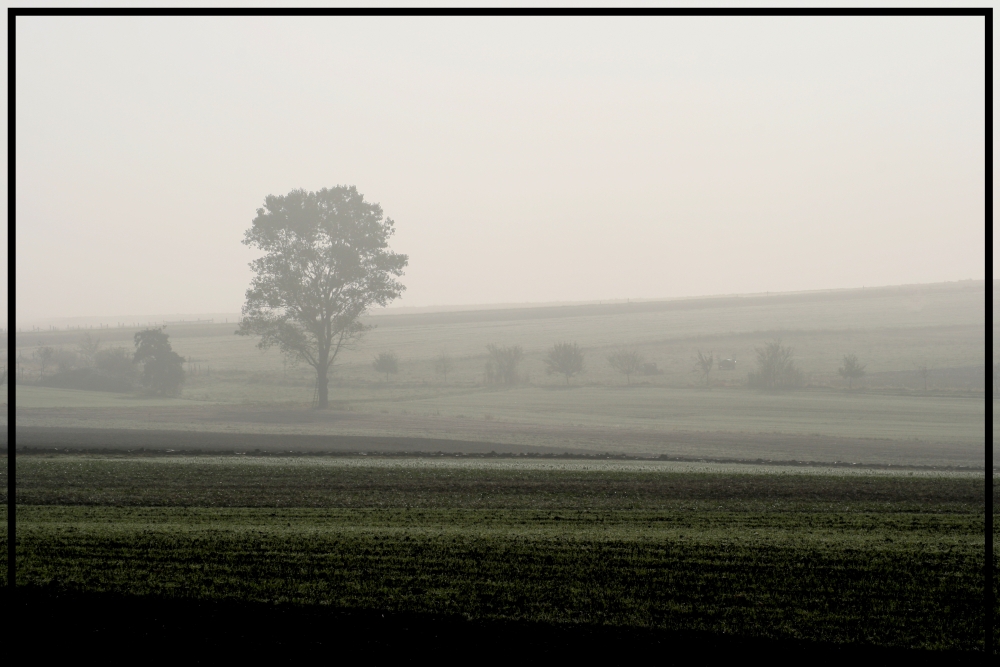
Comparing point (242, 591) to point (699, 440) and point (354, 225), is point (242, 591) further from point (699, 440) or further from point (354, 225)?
point (354, 225)

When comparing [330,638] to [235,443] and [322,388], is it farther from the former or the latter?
[322,388]

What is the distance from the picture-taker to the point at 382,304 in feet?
154

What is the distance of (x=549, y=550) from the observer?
11.7m

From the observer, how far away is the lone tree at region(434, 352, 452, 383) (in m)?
60.0

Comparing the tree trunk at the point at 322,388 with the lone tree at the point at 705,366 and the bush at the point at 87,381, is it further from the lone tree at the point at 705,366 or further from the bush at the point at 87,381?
the lone tree at the point at 705,366

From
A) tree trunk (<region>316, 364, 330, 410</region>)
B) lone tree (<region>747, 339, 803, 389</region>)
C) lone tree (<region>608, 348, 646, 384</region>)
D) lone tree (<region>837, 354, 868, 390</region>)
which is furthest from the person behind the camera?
lone tree (<region>608, 348, 646, 384</region>)

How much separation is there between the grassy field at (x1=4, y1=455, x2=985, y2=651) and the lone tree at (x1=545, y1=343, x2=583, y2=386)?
40977 millimetres

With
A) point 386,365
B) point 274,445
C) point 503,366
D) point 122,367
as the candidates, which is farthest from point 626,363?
point 274,445

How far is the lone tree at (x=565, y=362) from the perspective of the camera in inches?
2403

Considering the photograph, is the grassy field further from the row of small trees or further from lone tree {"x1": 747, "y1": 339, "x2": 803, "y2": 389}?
lone tree {"x1": 747, "y1": 339, "x2": 803, "y2": 389}

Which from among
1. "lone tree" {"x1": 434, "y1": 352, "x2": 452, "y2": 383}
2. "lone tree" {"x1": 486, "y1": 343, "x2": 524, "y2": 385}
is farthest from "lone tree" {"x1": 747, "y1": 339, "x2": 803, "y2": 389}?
"lone tree" {"x1": 434, "y1": 352, "x2": 452, "y2": 383}

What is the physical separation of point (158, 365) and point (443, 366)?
18616 mm

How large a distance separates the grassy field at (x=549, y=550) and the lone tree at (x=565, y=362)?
1613 inches

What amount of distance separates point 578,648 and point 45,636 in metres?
5.05
